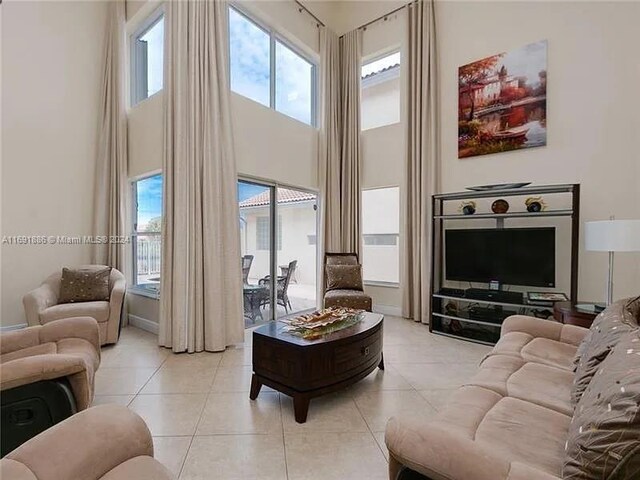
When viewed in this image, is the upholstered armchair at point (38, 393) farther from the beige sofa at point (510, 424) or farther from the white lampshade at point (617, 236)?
the white lampshade at point (617, 236)

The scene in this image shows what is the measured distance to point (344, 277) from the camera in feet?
16.6

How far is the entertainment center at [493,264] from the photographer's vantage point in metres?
Answer: 3.75

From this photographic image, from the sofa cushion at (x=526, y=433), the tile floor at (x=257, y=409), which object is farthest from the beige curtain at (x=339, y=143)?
the sofa cushion at (x=526, y=433)

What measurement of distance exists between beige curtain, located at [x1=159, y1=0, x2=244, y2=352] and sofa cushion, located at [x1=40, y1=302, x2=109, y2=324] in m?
0.72

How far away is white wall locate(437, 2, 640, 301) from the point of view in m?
3.62

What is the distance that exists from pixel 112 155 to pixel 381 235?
438cm

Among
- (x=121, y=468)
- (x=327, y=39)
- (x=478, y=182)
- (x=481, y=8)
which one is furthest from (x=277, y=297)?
(x=481, y=8)

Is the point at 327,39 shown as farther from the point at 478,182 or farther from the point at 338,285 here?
the point at 338,285

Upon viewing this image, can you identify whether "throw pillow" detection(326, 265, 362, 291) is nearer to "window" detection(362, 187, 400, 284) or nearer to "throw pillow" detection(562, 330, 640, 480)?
"window" detection(362, 187, 400, 284)

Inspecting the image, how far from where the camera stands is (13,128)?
166 inches

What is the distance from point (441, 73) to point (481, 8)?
912 mm

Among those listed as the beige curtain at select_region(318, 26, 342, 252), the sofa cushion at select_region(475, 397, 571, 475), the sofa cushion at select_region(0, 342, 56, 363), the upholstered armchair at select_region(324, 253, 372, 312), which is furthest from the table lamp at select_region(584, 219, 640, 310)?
the sofa cushion at select_region(0, 342, 56, 363)

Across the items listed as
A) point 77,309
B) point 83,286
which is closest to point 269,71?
point 83,286

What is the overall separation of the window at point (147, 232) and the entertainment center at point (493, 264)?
151 inches
